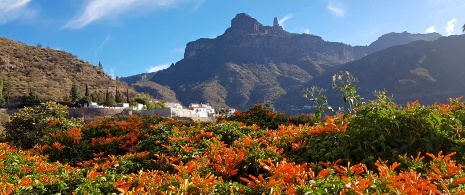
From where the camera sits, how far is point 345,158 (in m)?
3.63

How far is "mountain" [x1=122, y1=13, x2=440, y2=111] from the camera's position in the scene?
120188mm

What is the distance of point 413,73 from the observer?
92.9m

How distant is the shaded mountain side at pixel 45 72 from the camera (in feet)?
192

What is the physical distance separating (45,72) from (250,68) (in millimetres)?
89742

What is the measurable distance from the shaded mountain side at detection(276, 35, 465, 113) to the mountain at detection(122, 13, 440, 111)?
10.4m

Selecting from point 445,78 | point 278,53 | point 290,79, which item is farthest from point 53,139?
point 278,53

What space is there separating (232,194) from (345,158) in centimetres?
182

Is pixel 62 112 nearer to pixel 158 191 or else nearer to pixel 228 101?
pixel 158 191

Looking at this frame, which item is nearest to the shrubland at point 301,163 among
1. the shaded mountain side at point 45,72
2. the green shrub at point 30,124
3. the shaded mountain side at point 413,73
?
the green shrub at point 30,124

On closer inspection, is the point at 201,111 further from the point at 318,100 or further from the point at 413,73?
the point at 413,73

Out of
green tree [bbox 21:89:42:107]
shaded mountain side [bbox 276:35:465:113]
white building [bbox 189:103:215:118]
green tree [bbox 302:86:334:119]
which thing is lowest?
white building [bbox 189:103:215:118]

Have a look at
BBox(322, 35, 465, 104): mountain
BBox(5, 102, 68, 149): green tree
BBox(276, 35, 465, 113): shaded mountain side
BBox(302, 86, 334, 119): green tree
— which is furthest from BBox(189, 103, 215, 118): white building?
BBox(322, 35, 465, 104): mountain

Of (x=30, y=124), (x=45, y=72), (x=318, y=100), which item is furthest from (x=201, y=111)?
(x=318, y=100)

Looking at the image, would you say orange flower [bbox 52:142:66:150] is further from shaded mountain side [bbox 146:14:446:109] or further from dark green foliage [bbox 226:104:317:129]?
shaded mountain side [bbox 146:14:446:109]
